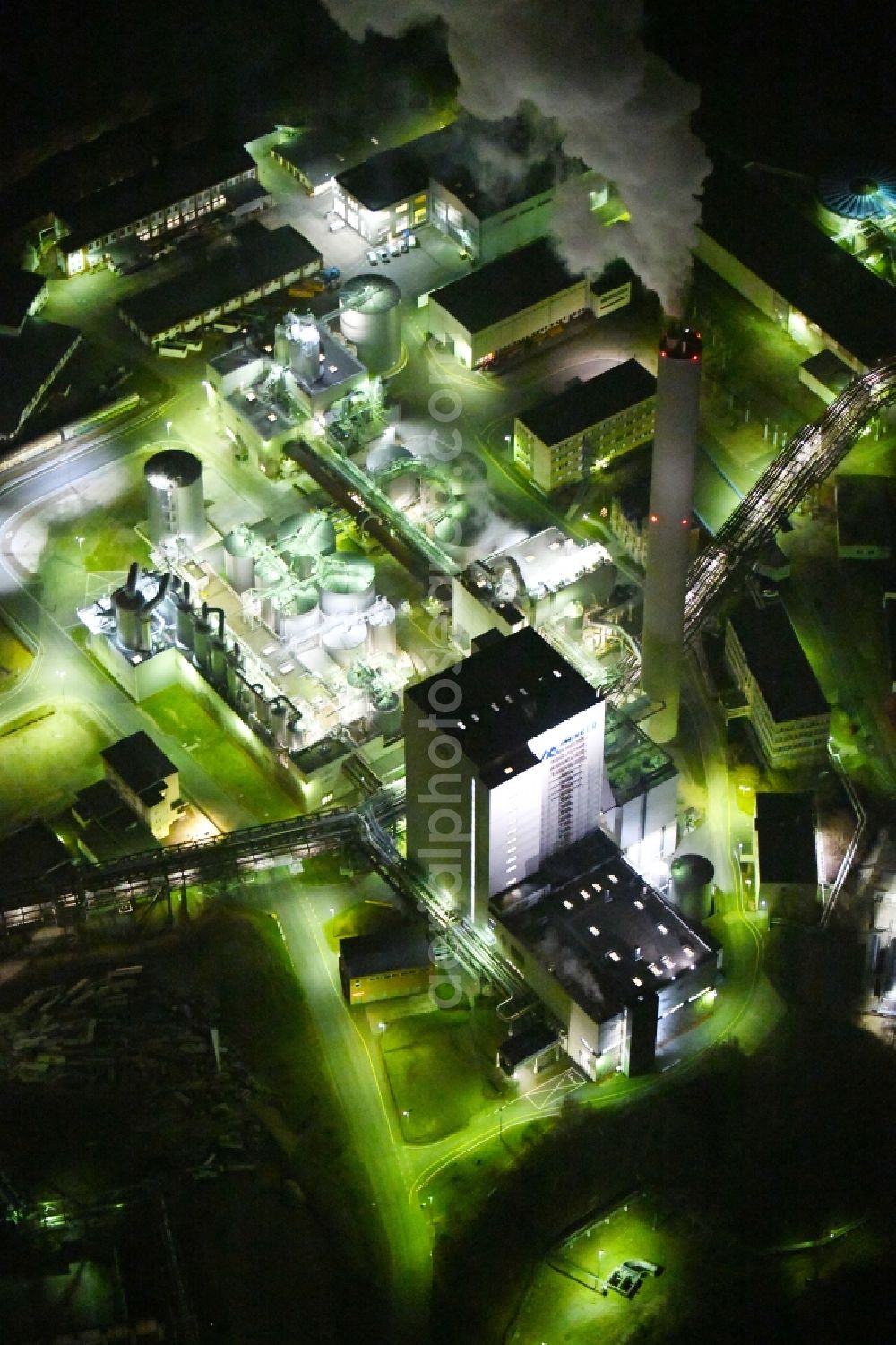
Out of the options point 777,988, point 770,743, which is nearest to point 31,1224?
point 777,988

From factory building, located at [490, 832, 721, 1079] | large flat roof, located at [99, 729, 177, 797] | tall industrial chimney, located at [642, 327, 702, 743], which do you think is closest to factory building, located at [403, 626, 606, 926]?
factory building, located at [490, 832, 721, 1079]

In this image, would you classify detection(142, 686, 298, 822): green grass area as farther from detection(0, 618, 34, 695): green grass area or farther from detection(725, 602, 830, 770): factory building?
detection(725, 602, 830, 770): factory building

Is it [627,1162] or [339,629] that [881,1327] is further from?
[339,629]

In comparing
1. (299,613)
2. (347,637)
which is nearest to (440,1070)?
(347,637)

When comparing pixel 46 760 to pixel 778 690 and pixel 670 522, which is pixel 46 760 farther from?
pixel 778 690

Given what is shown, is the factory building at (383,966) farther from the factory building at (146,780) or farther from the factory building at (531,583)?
the factory building at (531,583)

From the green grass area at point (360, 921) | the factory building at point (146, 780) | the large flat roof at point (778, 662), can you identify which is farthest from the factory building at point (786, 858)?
the factory building at point (146, 780)
